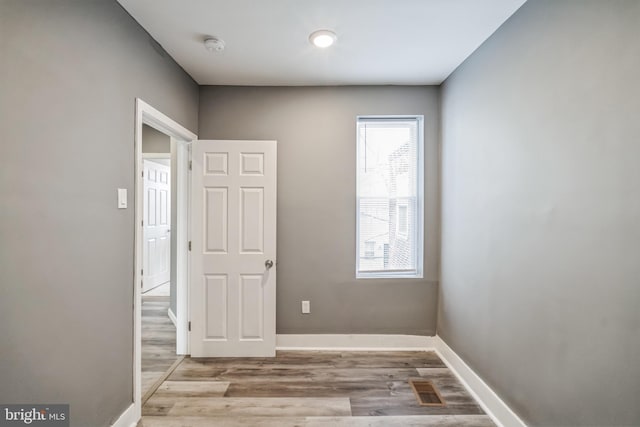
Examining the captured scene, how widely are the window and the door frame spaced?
5.61ft

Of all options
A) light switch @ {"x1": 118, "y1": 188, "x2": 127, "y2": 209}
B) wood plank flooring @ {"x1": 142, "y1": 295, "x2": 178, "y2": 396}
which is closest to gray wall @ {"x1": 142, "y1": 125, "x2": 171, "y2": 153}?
wood plank flooring @ {"x1": 142, "y1": 295, "x2": 178, "y2": 396}

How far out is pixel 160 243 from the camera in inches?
203

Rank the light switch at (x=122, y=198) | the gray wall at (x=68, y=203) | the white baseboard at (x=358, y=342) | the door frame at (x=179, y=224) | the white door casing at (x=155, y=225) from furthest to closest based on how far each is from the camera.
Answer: the white door casing at (x=155, y=225), the white baseboard at (x=358, y=342), the door frame at (x=179, y=224), the light switch at (x=122, y=198), the gray wall at (x=68, y=203)

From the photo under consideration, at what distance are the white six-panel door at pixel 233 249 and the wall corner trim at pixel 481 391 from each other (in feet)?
5.36

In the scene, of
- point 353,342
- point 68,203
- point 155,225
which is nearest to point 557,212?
point 353,342

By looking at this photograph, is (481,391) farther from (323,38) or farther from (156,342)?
(156,342)

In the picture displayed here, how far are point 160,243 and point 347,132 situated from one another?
412 cm

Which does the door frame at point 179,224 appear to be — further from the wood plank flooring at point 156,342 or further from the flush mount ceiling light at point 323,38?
the flush mount ceiling light at point 323,38

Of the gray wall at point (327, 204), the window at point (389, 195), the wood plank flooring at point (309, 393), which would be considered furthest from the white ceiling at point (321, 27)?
the wood plank flooring at point (309, 393)

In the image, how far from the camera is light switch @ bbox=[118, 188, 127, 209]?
1715mm

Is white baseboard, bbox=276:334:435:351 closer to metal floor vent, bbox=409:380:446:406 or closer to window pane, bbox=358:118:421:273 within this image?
metal floor vent, bbox=409:380:446:406

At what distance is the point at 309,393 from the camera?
2182mm

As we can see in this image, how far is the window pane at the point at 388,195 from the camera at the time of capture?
2.96 meters

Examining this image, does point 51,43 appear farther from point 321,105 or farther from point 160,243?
point 160,243
